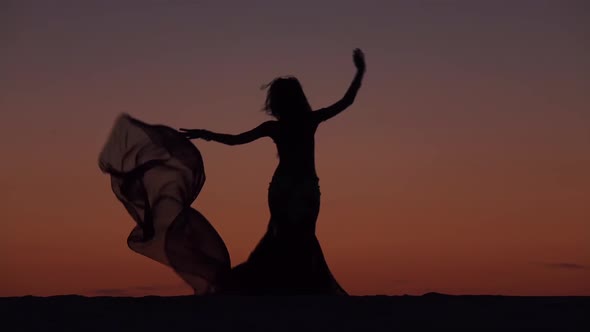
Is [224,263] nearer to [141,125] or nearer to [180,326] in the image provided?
[141,125]

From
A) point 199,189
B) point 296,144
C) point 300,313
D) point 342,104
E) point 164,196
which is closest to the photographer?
point 300,313

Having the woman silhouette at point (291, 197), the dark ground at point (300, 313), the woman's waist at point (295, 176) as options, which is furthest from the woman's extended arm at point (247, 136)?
the dark ground at point (300, 313)

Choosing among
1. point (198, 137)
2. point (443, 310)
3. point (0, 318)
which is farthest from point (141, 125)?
point (443, 310)

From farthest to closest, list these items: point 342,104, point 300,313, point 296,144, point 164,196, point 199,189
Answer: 1. point 199,189
2. point 164,196
3. point 296,144
4. point 342,104
5. point 300,313

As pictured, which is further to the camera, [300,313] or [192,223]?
[192,223]

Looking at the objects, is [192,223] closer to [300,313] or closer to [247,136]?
[247,136]

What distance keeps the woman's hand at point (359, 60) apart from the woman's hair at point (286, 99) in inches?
28.9

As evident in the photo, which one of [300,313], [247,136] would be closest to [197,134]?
[247,136]

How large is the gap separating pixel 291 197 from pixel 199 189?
1.33 meters

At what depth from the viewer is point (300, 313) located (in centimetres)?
1034

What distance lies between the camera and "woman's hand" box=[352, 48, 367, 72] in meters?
12.8

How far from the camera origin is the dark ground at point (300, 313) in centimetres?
1004

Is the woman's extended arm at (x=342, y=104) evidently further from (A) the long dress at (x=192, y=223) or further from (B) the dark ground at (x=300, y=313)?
(B) the dark ground at (x=300, y=313)

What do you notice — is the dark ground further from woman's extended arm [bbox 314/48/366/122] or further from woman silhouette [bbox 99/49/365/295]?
woman's extended arm [bbox 314/48/366/122]
